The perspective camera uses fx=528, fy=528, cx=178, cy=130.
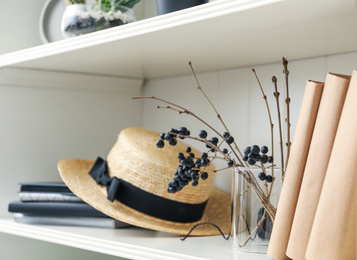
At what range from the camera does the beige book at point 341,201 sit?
0.59 meters

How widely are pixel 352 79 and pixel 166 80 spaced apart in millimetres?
815

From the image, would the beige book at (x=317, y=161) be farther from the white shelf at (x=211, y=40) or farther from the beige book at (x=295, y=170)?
the white shelf at (x=211, y=40)

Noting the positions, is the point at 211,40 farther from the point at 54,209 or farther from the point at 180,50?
the point at 54,209

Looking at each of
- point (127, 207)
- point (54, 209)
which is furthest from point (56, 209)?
point (127, 207)

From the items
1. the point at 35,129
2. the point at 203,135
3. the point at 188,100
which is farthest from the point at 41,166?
the point at 203,135

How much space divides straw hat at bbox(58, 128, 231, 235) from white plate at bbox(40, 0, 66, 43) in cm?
38

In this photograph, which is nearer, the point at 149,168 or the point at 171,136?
the point at 171,136

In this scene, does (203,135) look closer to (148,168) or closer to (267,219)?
(267,219)

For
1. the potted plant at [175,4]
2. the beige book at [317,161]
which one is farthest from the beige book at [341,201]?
the potted plant at [175,4]

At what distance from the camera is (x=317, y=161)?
634 millimetres

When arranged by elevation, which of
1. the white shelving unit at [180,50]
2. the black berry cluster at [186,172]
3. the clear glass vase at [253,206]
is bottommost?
the clear glass vase at [253,206]

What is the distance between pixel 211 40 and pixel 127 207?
0.37m

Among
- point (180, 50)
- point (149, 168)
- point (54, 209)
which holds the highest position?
point (180, 50)

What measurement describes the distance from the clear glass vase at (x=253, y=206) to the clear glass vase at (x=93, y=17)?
16.9 inches
